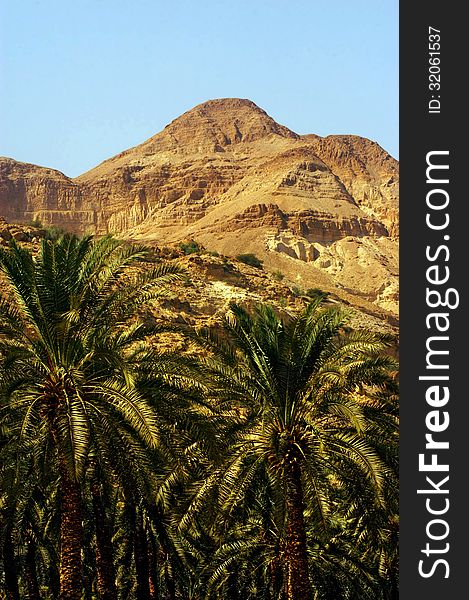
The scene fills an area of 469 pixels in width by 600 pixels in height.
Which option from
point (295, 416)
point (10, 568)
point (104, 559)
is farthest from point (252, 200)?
point (295, 416)

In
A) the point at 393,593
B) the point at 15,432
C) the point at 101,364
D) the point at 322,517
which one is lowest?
the point at 393,593

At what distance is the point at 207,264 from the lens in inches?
2662

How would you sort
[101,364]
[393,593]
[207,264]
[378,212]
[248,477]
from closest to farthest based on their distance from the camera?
1. [101,364]
2. [248,477]
3. [393,593]
4. [207,264]
5. [378,212]

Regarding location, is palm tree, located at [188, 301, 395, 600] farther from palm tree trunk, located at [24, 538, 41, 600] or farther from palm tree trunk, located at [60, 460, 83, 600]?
palm tree trunk, located at [24, 538, 41, 600]

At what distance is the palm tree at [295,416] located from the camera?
55.2 feet

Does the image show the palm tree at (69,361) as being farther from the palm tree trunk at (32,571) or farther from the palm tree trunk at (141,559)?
the palm tree trunk at (32,571)

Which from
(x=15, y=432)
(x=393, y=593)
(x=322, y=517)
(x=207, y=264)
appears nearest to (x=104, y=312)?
(x=15, y=432)

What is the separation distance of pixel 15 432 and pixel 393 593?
10.7 meters

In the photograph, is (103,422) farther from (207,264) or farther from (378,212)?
(378,212)

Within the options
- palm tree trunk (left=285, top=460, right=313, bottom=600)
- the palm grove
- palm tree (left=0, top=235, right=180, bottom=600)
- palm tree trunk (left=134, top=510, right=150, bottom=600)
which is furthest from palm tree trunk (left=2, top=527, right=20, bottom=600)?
palm tree trunk (left=285, top=460, right=313, bottom=600)

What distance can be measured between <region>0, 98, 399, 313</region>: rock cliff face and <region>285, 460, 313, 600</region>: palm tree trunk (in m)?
89.7

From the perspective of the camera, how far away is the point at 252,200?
148 m

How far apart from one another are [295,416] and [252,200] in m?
132

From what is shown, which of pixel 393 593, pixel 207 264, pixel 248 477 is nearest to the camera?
pixel 248 477
